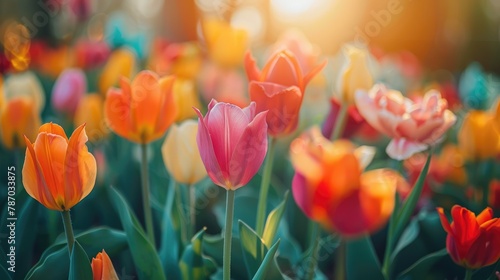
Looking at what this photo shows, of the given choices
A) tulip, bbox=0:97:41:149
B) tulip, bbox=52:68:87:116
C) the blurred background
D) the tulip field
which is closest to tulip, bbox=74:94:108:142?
the tulip field

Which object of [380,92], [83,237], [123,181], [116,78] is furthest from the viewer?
[116,78]

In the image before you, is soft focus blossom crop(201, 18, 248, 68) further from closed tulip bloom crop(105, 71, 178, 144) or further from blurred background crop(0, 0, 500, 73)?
blurred background crop(0, 0, 500, 73)

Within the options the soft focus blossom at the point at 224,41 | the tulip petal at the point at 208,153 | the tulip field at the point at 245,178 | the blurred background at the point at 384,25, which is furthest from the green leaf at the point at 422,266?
the blurred background at the point at 384,25

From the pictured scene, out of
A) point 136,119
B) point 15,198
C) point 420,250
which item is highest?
point 136,119

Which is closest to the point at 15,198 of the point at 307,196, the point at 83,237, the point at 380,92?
the point at 83,237

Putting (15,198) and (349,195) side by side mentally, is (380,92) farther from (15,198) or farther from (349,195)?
(15,198)

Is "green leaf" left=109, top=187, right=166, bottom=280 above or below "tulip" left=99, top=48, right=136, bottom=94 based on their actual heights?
below
